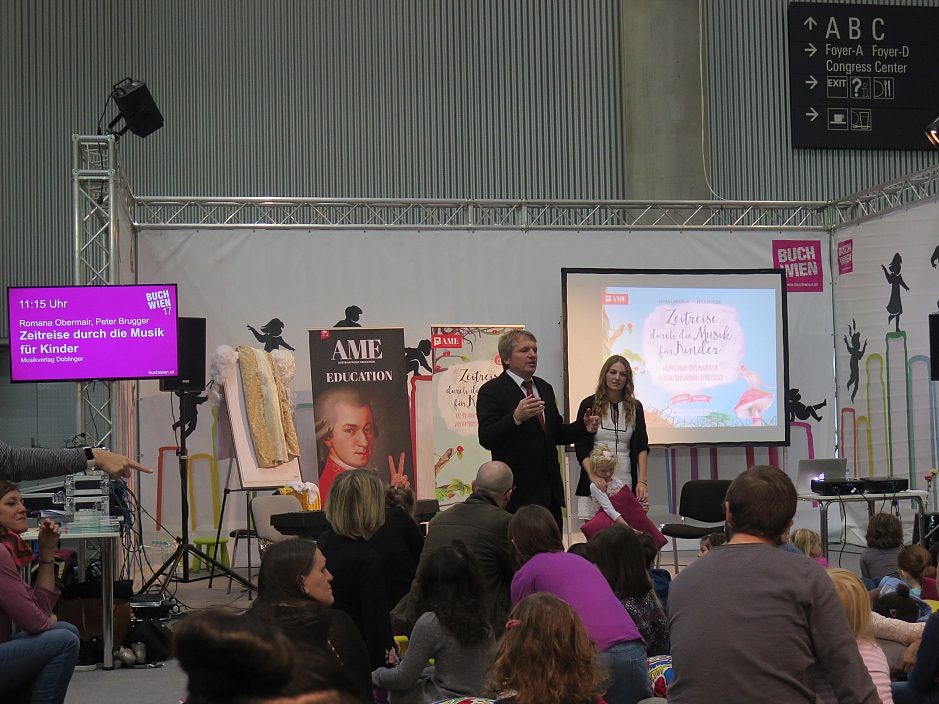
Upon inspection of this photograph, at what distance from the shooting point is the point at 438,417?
7699mm

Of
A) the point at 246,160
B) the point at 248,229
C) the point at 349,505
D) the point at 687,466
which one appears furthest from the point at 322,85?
the point at 349,505

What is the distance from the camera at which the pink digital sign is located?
572cm

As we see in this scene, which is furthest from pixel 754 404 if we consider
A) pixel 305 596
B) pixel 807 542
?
pixel 305 596

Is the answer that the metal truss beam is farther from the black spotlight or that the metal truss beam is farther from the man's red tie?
the man's red tie

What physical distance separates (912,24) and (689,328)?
219 inches

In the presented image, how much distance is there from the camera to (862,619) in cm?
266

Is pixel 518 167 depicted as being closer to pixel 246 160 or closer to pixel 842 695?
pixel 246 160

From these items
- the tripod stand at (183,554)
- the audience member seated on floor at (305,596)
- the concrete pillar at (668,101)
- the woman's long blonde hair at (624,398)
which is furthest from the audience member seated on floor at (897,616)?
the concrete pillar at (668,101)

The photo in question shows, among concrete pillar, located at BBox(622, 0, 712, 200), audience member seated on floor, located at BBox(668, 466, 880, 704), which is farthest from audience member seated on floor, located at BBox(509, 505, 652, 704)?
concrete pillar, located at BBox(622, 0, 712, 200)

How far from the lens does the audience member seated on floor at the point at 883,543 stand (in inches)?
195

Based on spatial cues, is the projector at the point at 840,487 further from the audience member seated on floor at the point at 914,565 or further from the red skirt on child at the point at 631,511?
the audience member seated on floor at the point at 914,565

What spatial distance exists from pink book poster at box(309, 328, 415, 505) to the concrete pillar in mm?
4223

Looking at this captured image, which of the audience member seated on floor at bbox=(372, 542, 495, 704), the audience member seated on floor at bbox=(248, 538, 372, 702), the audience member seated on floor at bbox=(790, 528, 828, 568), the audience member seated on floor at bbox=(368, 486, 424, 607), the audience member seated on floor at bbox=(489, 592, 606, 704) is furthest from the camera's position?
the audience member seated on floor at bbox=(790, 528, 828, 568)

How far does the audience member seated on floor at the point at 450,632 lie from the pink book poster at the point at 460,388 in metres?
4.48
